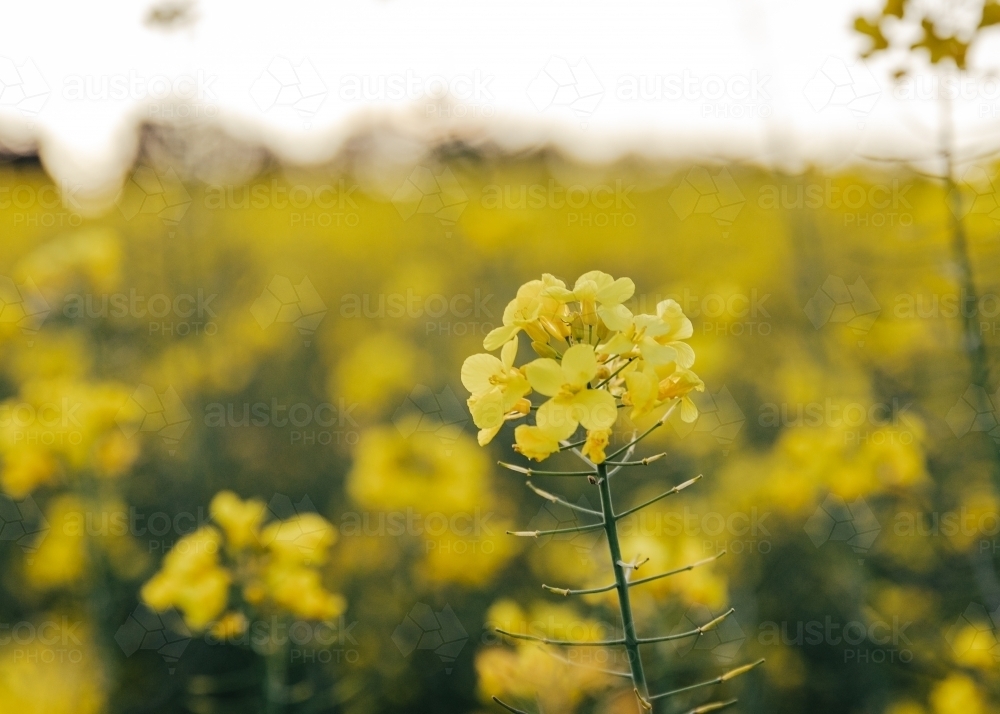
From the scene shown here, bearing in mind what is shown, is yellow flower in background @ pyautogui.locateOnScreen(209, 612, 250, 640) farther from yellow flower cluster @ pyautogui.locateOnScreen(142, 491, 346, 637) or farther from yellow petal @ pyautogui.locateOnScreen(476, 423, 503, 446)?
yellow petal @ pyautogui.locateOnScreen(476, 423, 503, 446)

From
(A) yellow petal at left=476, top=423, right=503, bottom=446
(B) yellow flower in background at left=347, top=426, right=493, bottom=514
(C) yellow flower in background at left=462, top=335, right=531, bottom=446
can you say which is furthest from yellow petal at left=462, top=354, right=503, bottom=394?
(B) yellow flower in background at left=347, top=426, right=493, bottom=514

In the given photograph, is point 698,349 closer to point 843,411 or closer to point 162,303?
point 843,411

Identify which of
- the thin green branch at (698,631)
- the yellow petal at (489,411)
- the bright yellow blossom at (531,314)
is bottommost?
the thin green branch at (698,631)

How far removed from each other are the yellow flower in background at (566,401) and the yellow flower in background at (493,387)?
60mm

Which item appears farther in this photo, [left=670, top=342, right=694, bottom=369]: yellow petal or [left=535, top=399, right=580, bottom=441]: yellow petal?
[left=670, top=342, right=694, bottom=369]: yellow petal

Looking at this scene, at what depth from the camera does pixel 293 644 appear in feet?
11.2

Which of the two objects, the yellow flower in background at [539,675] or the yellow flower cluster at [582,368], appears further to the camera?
the yellow flower in background at [539,675]

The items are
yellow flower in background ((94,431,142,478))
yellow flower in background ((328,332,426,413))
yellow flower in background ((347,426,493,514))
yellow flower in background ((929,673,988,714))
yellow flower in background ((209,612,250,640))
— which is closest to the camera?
yellow flower in background ((209,612,250,640))

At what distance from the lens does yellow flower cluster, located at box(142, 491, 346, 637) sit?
2092 mm

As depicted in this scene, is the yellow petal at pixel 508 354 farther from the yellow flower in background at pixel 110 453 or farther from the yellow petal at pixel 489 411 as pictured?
the yellow flower in background at pixel 110 453

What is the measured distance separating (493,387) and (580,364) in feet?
0.74

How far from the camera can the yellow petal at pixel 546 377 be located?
4.21ft

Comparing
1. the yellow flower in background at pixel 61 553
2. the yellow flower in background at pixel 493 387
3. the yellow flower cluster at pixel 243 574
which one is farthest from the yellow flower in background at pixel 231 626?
the yellow flower in background at pixel 61 553

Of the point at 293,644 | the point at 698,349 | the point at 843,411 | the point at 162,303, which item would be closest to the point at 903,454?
the point at 843,411
